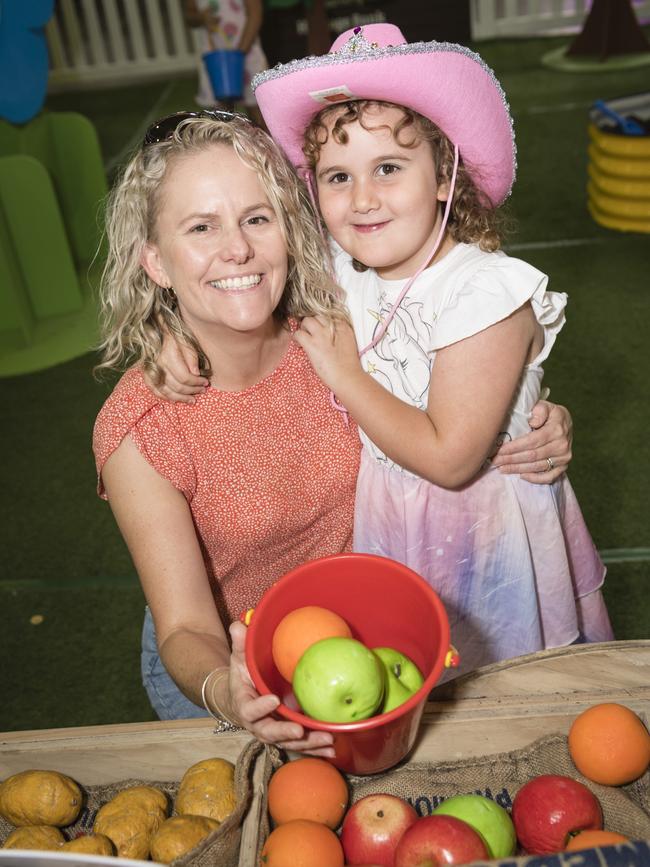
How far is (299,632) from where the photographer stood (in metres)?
1.02

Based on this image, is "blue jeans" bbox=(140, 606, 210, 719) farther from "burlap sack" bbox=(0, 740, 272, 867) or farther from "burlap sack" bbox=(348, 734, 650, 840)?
"burlap sack" bbox=(348, 734, 650, 840)

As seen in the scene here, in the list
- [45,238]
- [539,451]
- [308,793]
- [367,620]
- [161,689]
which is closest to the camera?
[308,793]

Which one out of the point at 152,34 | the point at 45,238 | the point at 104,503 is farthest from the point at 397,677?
the point at 152,34

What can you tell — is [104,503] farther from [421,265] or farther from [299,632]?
[299,632]

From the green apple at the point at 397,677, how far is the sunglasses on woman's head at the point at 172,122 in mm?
893

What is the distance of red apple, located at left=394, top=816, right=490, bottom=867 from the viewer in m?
0.90

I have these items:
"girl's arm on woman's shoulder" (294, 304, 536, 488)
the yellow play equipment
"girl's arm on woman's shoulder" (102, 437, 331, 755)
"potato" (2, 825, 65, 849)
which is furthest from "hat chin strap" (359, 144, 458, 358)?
the yellow play equipment

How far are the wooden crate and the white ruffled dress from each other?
1.41 feet

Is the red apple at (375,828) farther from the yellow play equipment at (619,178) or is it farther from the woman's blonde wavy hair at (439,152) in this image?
the yellow play equipment at (619,178)

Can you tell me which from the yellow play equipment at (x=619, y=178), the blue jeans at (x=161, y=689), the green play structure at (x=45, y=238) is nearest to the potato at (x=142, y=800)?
the blue jeans at (x=161, y=689)

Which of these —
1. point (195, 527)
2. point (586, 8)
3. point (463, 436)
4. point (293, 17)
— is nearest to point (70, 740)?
point (195, 527)

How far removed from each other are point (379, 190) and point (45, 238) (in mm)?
3364

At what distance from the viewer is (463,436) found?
54.5 inches

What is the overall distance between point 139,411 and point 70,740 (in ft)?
1.89
